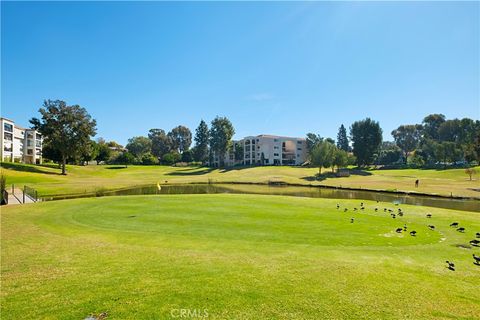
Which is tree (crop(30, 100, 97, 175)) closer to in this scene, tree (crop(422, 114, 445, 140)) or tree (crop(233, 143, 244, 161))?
tree (crop(233, 143, 244, 161))

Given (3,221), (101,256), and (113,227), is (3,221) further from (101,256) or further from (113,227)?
(101,256)

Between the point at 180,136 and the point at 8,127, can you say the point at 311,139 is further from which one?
the point at 8,127

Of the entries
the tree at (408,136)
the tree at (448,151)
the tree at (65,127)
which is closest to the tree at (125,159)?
the tree at (65,127)

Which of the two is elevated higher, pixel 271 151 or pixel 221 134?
pixel 221 134

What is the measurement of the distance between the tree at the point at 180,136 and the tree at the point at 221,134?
56.7 meters

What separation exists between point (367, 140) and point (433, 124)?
71122 mm

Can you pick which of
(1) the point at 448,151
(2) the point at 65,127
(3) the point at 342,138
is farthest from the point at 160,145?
(1) the point at 448,151

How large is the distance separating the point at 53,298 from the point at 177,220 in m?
11.5

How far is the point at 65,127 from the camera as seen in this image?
6769cm

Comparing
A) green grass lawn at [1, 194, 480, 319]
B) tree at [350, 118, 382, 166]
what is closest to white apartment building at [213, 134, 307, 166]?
tree at [350, 118, 382, 166]

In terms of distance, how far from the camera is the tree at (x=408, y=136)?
147150mm

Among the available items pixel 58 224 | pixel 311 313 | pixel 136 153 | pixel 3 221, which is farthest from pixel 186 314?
pixel 136 153

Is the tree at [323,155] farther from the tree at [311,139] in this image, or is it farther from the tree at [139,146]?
the tree at [139,146]

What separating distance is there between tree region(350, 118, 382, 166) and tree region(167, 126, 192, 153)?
323 feet
